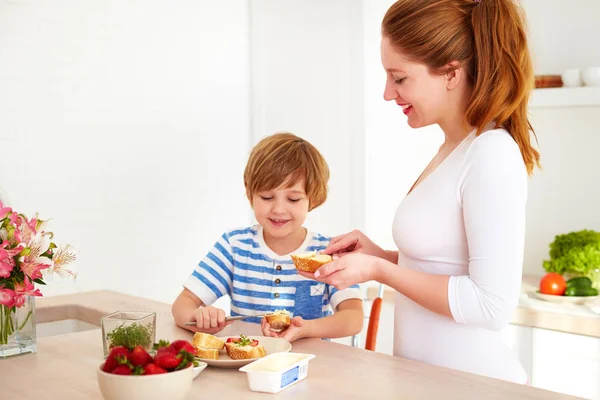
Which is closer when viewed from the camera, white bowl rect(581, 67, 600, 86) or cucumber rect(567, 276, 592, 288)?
cucumber rect(567, 276, 592, 288)

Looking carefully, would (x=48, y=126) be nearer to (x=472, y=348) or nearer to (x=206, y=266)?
(x=206, y=266)

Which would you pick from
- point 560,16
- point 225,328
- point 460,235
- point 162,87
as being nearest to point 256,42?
point 162,87

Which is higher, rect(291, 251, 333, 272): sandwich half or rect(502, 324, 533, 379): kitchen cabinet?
rect(291, 251, 333, 272): sandwich half

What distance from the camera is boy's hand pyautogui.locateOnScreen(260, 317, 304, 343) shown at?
1.88 meters

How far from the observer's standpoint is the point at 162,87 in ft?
13.5

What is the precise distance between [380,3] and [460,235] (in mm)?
2557

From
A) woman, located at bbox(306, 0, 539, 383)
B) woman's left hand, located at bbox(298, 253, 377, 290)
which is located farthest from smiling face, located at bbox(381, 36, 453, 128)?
woman's left hand, located at bbox(298, 253, 377, 290)

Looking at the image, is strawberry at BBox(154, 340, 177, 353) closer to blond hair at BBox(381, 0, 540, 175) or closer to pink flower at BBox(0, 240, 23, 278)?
pink flower at BBox(0, 240, 23, 278)

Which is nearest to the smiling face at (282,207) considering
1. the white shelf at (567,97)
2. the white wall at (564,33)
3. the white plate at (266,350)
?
the white plate at (266,350)

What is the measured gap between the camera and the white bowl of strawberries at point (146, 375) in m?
1.29

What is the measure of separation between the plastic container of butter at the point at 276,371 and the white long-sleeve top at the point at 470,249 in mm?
334

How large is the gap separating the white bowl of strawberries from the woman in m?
0.49

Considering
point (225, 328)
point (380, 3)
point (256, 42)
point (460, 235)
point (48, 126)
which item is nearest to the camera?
point (460, 235)

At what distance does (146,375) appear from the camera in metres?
1.29
